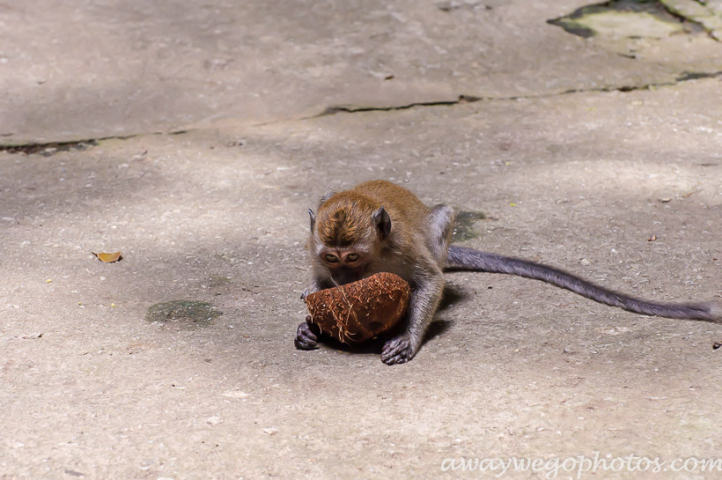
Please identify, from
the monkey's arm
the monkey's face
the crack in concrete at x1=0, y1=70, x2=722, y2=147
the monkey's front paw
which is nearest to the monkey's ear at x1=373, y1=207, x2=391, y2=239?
the monkey's face

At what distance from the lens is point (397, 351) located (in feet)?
11.9

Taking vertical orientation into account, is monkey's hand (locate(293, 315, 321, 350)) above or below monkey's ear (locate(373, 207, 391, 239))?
below

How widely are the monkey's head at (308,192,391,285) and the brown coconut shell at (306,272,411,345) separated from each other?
13cm

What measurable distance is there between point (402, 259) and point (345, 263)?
386 mm

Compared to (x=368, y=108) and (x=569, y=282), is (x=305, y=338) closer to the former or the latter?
(x=569, y=282)

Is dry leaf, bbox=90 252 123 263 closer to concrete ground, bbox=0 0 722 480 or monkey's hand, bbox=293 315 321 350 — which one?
concrete ground, bbox=0 0 722 480

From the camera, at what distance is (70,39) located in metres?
7.95

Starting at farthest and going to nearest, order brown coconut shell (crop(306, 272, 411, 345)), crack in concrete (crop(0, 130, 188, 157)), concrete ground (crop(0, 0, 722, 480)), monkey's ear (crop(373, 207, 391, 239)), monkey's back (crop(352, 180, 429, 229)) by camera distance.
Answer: crack in concrete (crop(0, 130, 188, 157)) < monkey's back (crop(352, 180, 429, 229)) < monkey's ear (crop(373, 207, 391, 239)) < brown coconut shell (crop(306, 272, 411, 345)) < concrete ground (crop(0, 0, 722, 480))

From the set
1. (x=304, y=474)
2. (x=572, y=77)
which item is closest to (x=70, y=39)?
(x=572, y=77)

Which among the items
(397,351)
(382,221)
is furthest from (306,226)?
(397,351)

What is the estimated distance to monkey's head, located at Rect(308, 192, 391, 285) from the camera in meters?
3.56

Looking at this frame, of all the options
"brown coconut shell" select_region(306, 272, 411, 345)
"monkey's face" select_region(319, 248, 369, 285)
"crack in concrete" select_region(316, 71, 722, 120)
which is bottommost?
"crack in concrete" select_region(316, 71, 722, 120)

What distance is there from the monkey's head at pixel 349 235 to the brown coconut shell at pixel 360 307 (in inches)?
5.2

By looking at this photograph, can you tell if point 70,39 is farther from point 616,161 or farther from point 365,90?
point 616,161
